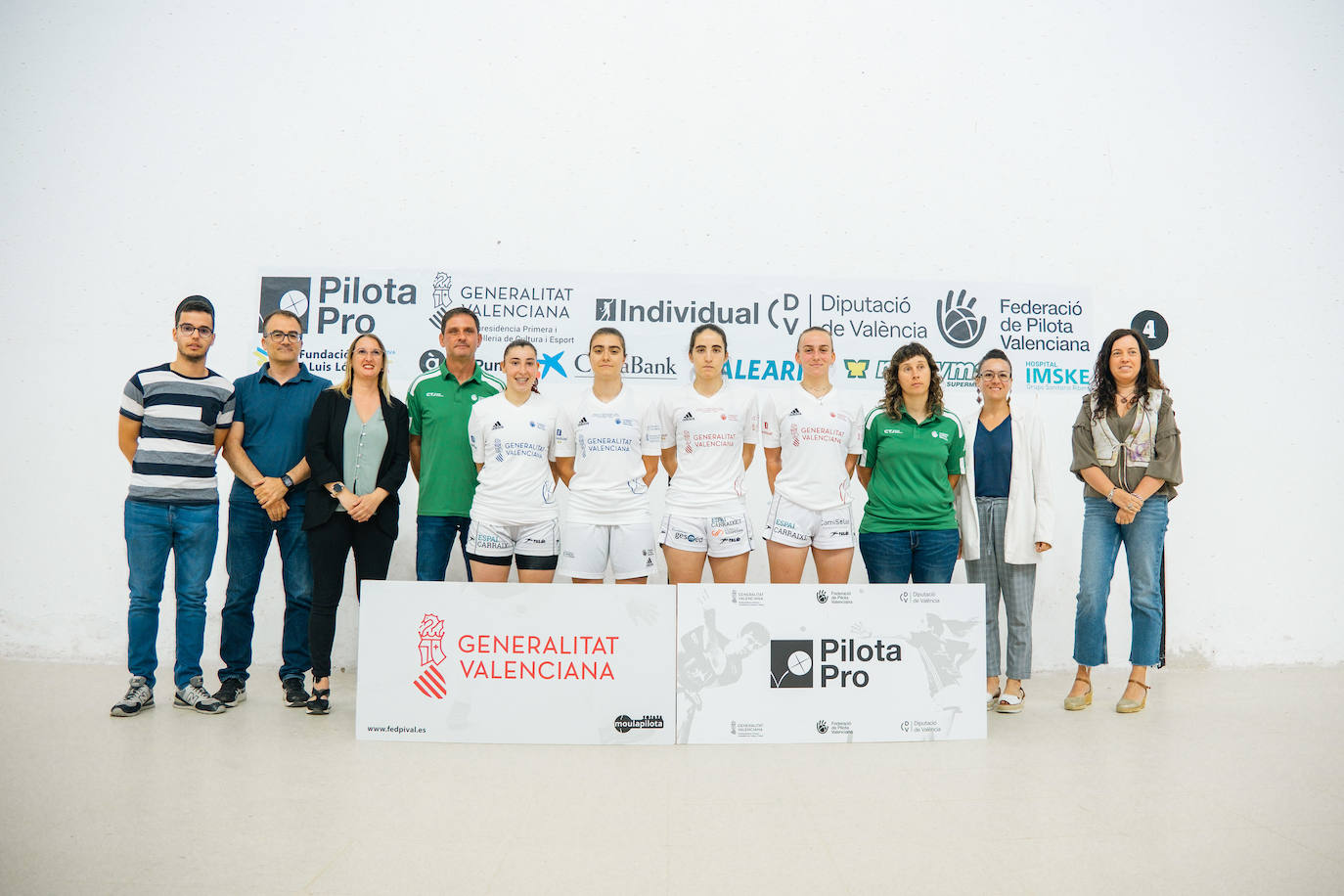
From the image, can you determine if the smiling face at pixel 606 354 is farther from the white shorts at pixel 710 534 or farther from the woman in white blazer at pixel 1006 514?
the woman in white blazer at pixel 1006 514

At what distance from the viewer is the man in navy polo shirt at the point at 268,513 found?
124 inches

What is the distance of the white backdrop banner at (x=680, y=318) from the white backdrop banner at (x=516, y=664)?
5.33 feet

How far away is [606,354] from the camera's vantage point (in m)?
3.04

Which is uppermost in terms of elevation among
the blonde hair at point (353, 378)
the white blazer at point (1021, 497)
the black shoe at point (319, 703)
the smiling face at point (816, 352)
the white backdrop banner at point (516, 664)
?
the smiling face at point (816, 352)

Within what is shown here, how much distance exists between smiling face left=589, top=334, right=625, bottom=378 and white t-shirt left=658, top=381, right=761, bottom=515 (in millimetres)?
287

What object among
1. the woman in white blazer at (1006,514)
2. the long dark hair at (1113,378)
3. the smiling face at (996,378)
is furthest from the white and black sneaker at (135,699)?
the long dark hair at (1113,378)

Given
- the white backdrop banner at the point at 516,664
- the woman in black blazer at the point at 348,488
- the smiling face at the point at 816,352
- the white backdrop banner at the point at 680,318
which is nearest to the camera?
the white backdrop banner at the point at 516,664

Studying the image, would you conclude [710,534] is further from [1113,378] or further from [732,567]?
[1113,378]

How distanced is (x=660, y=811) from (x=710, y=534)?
1.13 metres

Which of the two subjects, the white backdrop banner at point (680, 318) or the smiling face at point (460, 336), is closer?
the smiling face at point (460, 336)

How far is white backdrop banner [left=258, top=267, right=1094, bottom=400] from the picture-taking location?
4090 mm

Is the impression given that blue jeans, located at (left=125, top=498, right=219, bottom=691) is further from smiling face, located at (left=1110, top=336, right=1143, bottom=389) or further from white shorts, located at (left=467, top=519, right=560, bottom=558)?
smiling face, located at (left=1110, top=336, right=1143, bottom=389)

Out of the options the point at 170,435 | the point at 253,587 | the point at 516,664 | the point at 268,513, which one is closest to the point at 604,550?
the point at 516,664

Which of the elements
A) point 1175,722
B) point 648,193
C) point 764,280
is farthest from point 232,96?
point 1175,722
